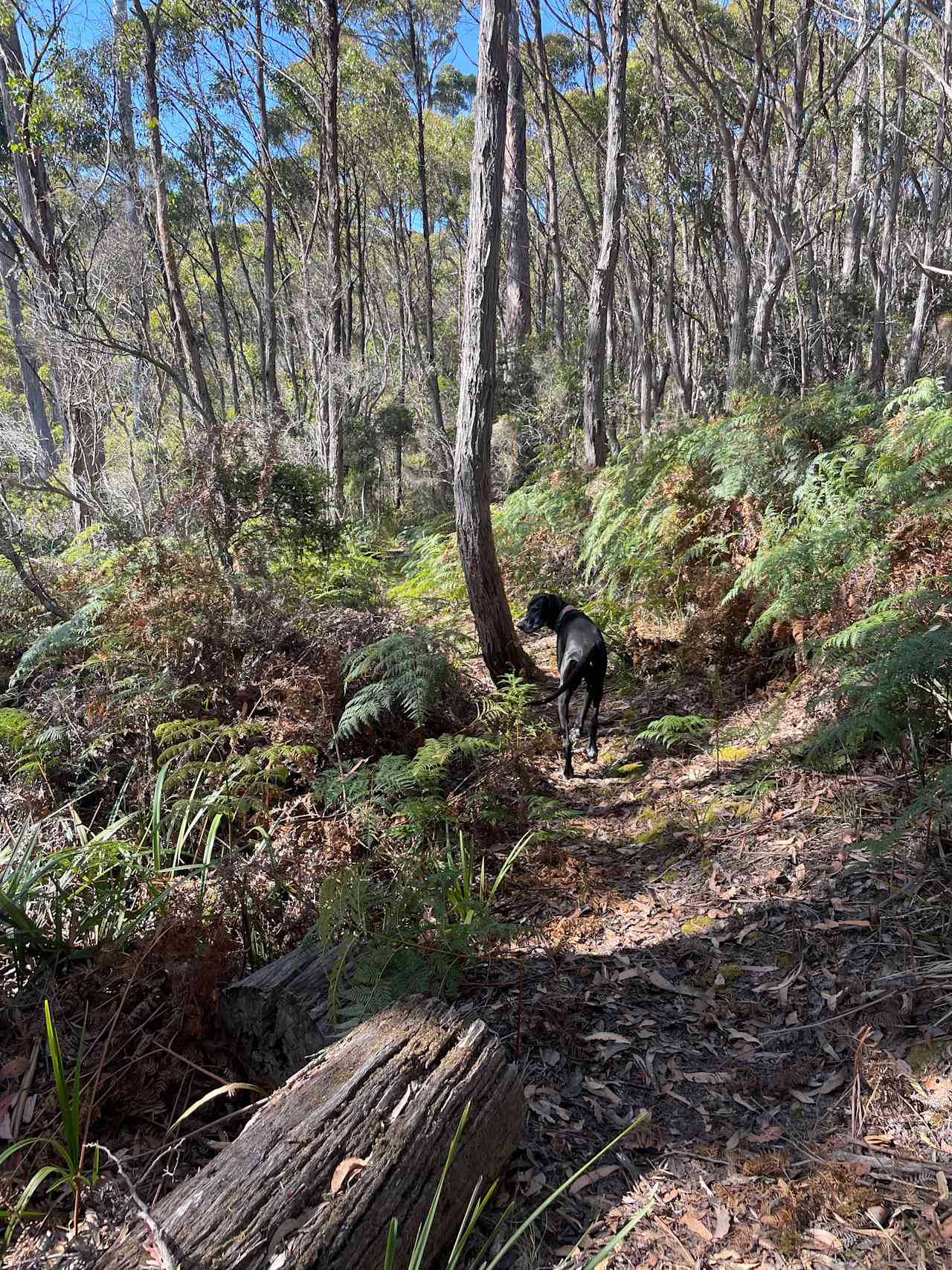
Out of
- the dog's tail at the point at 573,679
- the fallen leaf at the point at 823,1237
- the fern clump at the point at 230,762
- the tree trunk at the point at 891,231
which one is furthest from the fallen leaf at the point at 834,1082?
the tree trunk at the point at 891,231

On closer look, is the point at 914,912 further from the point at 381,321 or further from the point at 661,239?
the point at 381,321

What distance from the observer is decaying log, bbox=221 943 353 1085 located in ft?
7.93

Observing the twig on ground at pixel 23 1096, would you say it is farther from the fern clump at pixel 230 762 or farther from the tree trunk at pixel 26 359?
the tree trunk at pixel 26 359

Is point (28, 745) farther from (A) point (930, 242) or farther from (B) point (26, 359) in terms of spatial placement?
(B) point (26, 359)

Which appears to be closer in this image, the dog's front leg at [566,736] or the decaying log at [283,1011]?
the decaying log at [283,1011]

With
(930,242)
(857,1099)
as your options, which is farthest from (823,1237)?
(930,242)

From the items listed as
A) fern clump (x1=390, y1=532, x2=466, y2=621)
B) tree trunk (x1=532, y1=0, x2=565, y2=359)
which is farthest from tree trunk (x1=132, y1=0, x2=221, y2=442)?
tree trunk (x1=532, y1=0, x2=565, y2=359)

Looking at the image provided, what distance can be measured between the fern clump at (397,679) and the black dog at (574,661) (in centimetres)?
76

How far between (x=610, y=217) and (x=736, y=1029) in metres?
8.66

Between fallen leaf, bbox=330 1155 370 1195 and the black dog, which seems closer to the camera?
fallen leaf, bbox=330 1155 370 1195

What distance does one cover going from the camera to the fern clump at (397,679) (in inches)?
181

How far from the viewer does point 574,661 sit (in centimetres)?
485

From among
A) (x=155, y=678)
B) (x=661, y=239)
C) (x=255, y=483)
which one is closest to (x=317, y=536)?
(x=255, y=483)

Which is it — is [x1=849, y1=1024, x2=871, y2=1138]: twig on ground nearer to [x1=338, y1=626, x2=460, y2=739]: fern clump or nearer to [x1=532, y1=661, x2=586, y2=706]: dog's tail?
[x1=532, y1=661, x2=586, y2=706]: dog's tail
